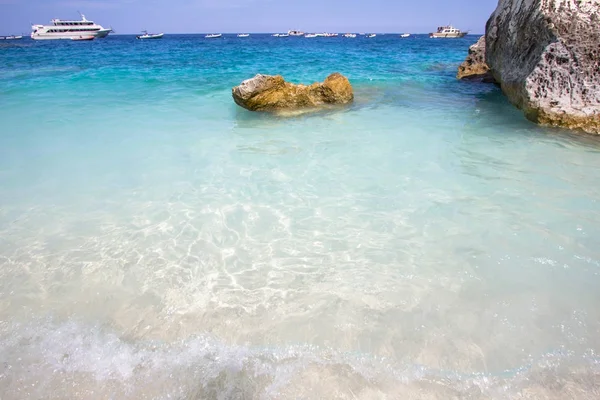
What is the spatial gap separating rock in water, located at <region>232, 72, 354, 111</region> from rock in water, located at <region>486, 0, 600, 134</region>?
5473 mm

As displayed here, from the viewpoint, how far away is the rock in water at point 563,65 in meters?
7.24

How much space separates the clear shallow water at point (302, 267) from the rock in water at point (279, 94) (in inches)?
123

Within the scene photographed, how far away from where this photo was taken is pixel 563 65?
7453mm

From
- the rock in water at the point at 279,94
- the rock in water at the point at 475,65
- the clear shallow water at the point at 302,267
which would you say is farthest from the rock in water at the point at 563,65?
the rock in water at the point at 475,65

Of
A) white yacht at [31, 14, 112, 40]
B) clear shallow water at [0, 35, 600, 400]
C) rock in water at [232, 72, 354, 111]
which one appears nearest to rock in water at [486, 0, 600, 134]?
clear shallow water at [0, 35, 600, 400]

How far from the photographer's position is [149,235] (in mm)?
4168

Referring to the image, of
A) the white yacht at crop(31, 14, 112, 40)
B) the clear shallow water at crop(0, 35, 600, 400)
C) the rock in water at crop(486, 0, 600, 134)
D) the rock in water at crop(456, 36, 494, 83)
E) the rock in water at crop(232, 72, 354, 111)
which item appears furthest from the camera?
the white yacht at crop(31, 14, 112, 40)

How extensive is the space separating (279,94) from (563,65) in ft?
24.5

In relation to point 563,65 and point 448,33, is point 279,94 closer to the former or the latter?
point 563,65

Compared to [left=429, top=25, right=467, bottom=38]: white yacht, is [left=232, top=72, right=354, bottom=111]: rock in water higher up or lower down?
lower down

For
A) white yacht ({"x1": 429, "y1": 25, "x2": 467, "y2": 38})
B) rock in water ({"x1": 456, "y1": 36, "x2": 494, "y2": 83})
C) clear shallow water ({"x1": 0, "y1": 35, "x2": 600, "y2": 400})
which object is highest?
white yacht ({"x1": 429, "y1": 25, "x2": 467, "y2": 38})

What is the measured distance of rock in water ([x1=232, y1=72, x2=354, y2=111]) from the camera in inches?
393

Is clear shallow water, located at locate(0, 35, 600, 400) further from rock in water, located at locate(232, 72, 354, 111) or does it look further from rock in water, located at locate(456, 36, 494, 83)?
rock in water, located at locate(456, 36, 494, 83)

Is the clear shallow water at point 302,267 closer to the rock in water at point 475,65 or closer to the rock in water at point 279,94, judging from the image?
the rock in water at point 279,94
